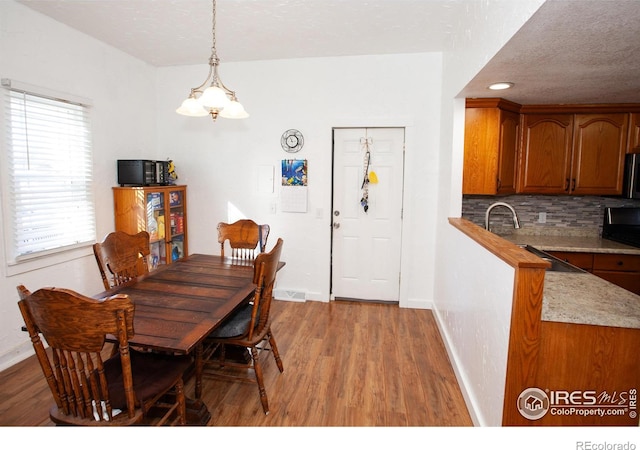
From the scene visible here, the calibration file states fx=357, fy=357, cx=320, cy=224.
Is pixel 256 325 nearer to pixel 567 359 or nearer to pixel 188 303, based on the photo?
pixel 188 303

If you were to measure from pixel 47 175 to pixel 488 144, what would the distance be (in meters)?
3.95

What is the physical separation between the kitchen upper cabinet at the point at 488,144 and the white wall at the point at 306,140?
1.67ft

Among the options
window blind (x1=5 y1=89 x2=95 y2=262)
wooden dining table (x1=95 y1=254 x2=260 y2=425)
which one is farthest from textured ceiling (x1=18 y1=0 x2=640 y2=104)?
wooden dining table (x1=95 y1=254 x2=260 y2=425)

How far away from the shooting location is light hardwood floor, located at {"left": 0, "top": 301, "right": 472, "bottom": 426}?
7.12 ft

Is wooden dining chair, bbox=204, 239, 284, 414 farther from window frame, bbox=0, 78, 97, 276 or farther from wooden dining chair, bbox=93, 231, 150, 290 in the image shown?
window frame, bbox=0, 78, 97, 276

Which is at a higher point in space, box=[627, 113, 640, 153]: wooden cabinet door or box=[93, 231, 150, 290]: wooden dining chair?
box=[627, 113, 640, 153]: wooden cabinet door

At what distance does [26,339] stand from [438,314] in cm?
366

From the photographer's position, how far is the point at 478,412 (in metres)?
2.07

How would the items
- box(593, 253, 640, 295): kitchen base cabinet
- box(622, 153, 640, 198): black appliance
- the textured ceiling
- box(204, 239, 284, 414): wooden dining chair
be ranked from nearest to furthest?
the textured ceiling
box(204, 239, 284, 414): wooden dining chair
box(593, 253, 640, 295): kitchen base cabinet
box(622, 153, 640, 198): black appliance

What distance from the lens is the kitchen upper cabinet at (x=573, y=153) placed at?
134 inches

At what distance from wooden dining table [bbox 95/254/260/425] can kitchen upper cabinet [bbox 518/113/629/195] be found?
Result: 2.93 metres

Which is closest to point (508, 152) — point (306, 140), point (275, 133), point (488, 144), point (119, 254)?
point (488, 144)

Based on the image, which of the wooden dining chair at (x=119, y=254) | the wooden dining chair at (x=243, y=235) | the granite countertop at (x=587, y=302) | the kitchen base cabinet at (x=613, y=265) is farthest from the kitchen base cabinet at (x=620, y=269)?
the wooden dining chair at (x=119, y=254)
